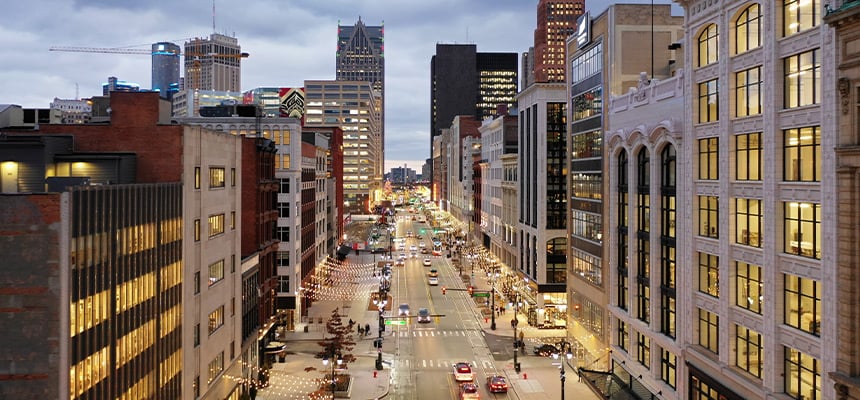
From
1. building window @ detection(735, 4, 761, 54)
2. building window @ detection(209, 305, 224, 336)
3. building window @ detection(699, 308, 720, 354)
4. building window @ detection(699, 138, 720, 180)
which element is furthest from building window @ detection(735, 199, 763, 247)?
building window @ detection(209, 305, 224, 336)

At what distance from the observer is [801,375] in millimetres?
24766

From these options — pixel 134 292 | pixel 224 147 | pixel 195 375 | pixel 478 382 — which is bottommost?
pixel 478 382

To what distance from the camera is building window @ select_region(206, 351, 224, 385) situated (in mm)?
42350

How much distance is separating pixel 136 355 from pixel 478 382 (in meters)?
29.1

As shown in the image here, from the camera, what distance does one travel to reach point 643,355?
131ft

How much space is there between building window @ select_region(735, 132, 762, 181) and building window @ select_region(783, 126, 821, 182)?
1895 mm

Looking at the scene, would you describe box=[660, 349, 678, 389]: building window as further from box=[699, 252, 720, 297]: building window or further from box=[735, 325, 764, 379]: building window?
box=[735, 325, 764, 379]: building window

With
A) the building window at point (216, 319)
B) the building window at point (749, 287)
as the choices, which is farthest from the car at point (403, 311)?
the building window at point (749, 287)

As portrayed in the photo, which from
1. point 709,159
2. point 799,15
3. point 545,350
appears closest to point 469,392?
point 545,350

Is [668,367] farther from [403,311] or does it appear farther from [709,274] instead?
[403,311]

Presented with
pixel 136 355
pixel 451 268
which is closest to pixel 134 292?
pixel 136 355

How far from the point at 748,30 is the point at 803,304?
12.0 meters

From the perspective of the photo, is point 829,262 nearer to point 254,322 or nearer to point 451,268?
point 254,322

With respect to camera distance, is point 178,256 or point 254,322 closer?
point 178,256
